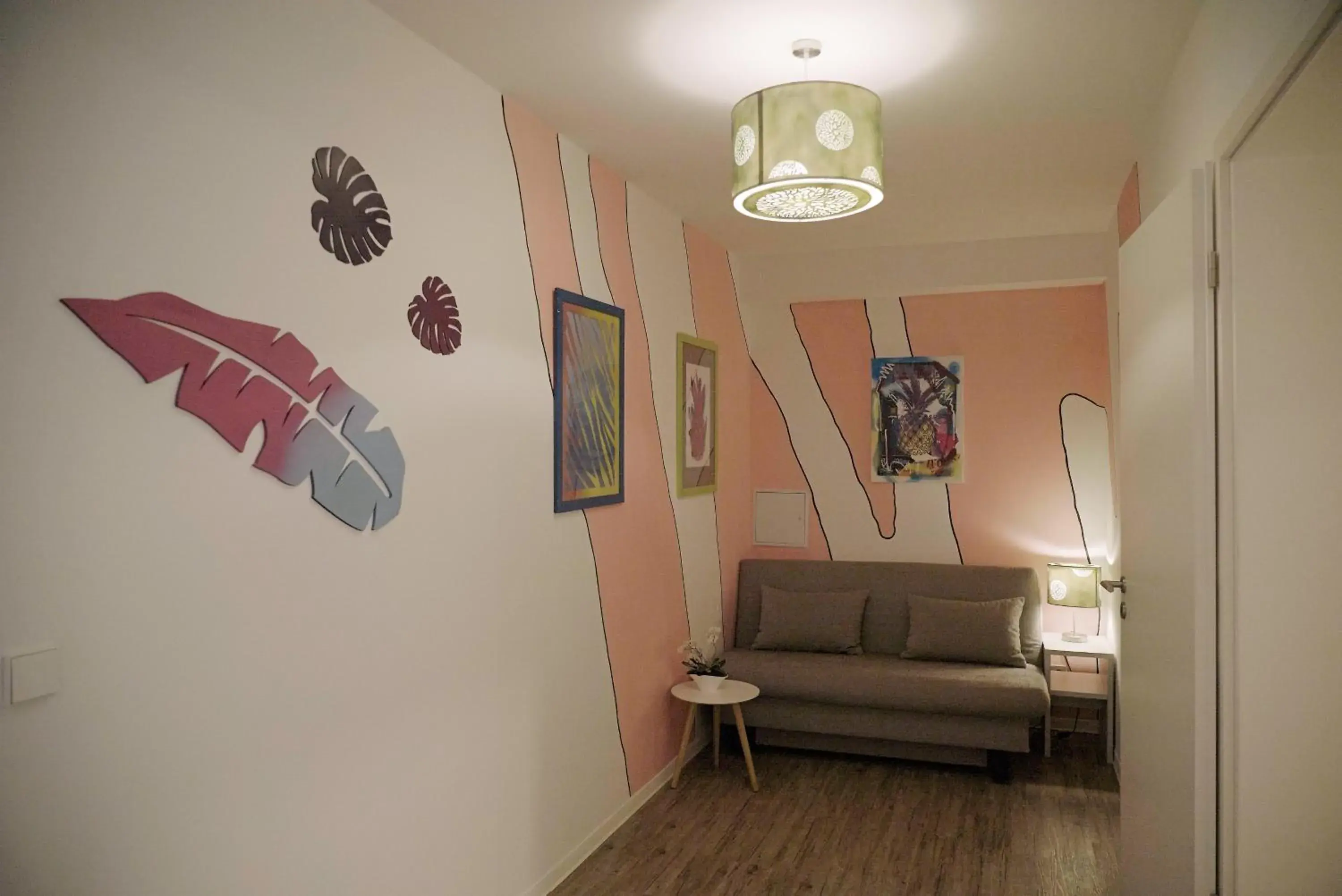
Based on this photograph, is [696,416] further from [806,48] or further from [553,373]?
[806,48]

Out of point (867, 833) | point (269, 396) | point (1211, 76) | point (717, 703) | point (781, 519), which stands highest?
point (1211, 76)

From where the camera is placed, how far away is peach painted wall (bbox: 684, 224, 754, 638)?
4.81m

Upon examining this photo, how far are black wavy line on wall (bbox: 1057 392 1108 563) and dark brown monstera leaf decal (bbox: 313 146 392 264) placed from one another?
12.6 feet

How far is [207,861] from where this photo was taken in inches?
74.0

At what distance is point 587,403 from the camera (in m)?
3.50

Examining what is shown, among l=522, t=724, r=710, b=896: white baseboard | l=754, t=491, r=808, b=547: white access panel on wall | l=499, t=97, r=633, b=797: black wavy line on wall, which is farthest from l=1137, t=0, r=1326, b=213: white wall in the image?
l=522, t=724, r=710, b=896: white baseboard

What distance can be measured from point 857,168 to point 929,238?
107 inches

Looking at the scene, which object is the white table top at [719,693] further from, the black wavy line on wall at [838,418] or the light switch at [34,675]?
the light switch at [34,675]

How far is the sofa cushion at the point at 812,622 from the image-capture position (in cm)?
479

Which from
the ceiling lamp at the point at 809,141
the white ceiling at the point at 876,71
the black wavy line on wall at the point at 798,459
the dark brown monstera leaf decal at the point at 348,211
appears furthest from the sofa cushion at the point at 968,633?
the dark brown monstera leaf decal at the point at 348,211

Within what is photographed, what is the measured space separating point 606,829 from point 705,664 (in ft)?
3.02

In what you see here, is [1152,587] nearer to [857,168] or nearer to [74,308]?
[857,168]

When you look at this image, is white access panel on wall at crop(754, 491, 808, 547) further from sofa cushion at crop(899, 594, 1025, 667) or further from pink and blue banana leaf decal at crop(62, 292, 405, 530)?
pink and blue banana leaf decal at crop(62, 292, 405, 530)


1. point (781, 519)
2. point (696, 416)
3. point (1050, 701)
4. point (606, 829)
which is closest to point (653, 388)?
point (696, 416)
